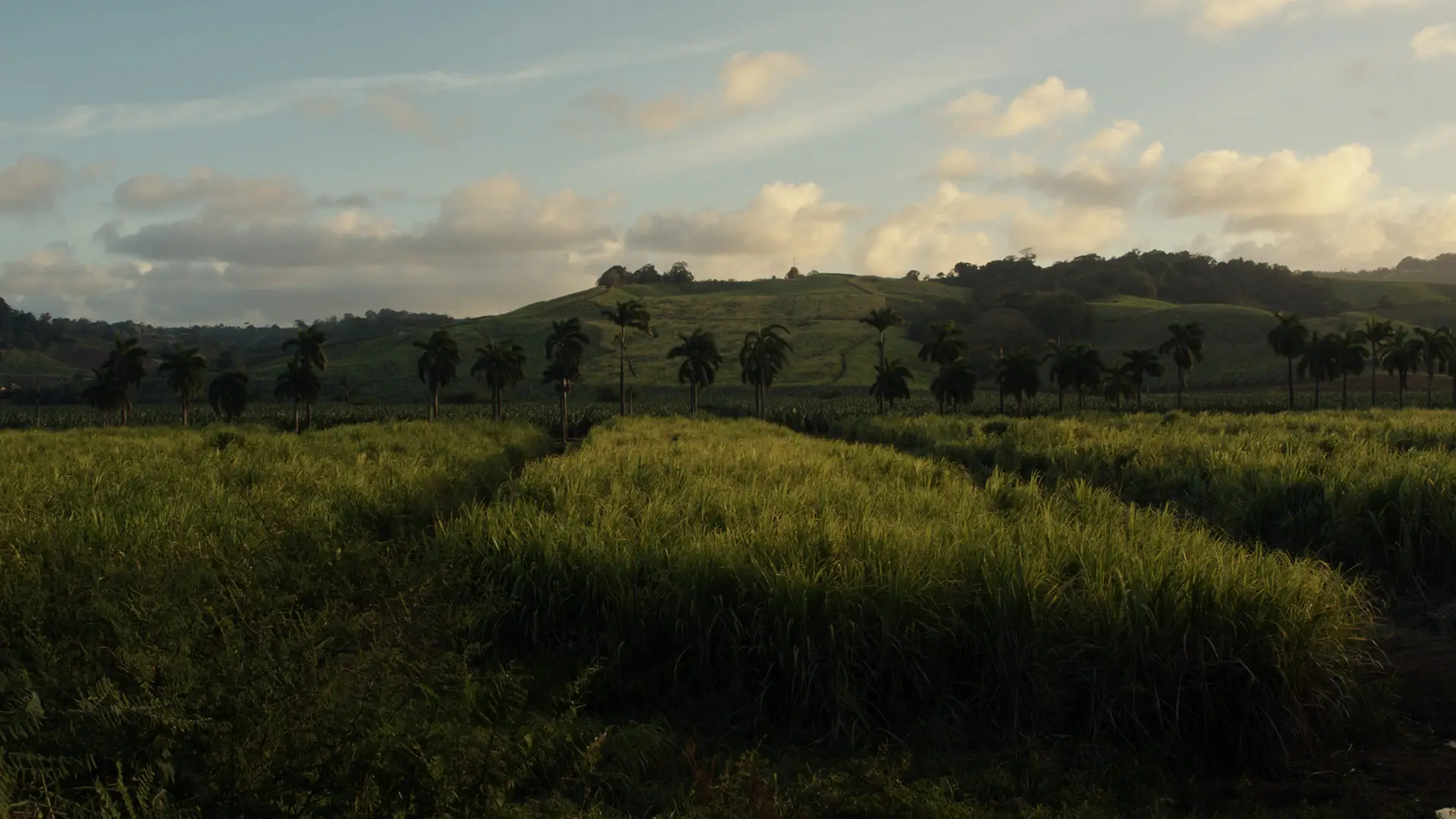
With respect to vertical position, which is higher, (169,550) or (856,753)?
(169,550)

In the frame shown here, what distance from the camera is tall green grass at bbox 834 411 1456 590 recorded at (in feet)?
38.3

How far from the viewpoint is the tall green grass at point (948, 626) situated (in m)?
6.59

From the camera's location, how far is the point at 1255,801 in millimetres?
5703

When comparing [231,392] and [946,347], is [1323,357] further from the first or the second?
[231,392]

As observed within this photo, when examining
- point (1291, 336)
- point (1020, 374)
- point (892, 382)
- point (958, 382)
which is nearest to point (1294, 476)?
point (958, 382)

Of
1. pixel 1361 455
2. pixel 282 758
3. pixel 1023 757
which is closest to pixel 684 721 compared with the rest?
pixel 1023 757

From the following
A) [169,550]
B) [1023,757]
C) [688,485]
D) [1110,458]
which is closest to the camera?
[1023,757]

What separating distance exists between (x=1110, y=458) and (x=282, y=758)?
19.5 metres

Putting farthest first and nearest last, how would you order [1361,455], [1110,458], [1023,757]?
[1110,458], [1361,455], [1023,757]

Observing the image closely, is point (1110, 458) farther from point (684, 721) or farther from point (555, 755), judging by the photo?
point (555, 755)

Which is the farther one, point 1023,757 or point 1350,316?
point 1350,316

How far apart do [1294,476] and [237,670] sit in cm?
1513

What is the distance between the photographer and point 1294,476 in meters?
14.8

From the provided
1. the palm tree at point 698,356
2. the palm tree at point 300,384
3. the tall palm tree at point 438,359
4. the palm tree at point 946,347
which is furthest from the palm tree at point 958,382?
the palm tree at point 300,384
